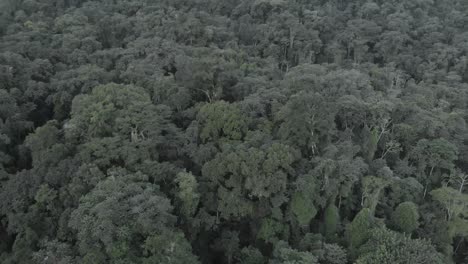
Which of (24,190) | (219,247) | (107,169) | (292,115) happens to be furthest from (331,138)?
(24,190)

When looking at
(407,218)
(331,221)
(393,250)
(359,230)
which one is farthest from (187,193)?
(407,218)

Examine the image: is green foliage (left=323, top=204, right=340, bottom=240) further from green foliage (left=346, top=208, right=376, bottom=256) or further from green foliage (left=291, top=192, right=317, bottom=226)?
green foliage (left=346, top=208, right=376, bottom=256)

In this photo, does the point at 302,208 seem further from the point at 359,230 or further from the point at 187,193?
the point at 187,193

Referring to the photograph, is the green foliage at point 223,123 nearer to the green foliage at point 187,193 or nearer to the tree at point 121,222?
the green foliage at point 187,193

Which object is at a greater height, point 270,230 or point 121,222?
point 121,222

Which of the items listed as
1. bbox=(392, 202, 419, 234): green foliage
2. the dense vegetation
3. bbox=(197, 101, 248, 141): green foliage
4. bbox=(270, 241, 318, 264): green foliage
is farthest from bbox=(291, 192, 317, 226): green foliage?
bbox=(197, 101, 248, 141): green foliage

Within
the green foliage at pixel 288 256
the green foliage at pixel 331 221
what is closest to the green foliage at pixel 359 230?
the green foliage at pixel 331 221
